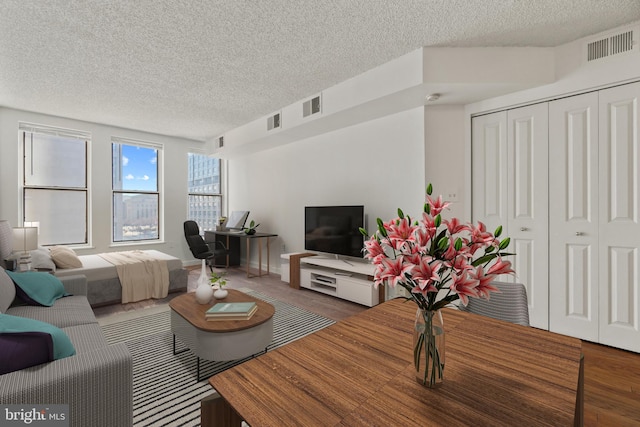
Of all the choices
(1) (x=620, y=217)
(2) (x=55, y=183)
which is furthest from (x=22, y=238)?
(1) (x=620, y=217)

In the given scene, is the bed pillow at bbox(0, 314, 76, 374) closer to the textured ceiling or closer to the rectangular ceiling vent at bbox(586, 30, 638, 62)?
the textured ceiling

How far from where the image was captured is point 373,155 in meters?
3.98

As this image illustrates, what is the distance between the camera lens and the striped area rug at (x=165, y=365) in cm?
172

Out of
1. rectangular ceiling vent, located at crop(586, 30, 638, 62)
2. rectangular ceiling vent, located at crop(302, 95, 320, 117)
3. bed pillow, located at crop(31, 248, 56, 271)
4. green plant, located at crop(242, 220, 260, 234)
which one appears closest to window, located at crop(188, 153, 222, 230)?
green plant, located at crop(242, 220, 260, 234)

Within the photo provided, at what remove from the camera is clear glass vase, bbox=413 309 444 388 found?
0.86 m

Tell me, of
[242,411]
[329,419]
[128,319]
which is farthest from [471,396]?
[128,319]

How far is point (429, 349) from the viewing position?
87 centimetres

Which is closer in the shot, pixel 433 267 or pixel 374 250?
pixel 433 267

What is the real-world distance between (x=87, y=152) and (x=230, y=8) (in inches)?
178

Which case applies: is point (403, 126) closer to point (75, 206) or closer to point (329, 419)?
point (329, 419)

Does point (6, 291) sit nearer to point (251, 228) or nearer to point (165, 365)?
point (165, 365)

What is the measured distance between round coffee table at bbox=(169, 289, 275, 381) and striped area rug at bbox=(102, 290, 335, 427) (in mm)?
175

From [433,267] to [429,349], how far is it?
10.7 inches

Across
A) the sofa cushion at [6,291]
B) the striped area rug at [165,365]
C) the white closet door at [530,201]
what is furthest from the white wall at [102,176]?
the white closet door at [530,201]
